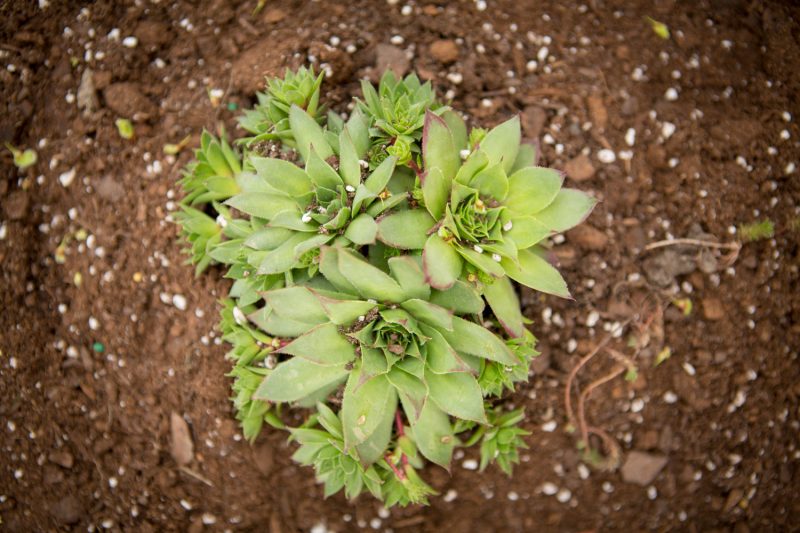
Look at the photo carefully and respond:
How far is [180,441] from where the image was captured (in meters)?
2.25

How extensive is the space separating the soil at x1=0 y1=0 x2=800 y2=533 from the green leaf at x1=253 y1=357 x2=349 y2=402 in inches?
24.7

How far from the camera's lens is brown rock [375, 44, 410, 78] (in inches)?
87.0

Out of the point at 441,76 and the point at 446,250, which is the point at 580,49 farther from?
the point at 446,250

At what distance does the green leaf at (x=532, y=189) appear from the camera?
5.29ft

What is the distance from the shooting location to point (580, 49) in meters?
2.31

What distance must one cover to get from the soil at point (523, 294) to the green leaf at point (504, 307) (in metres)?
0.40

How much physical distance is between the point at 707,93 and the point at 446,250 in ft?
4.70

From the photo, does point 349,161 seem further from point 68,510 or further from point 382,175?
point 68,510

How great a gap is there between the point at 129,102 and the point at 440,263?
4.98 feet

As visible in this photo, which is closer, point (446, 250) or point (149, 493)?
point (446, 250)

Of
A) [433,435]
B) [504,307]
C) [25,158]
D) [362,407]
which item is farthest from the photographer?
[25,158]

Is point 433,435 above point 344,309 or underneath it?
underneath

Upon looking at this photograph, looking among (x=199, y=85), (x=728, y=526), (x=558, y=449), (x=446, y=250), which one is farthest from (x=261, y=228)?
(x=728, y=526)

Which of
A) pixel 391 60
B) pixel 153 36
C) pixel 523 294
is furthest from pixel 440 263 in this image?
pixel 153 36
